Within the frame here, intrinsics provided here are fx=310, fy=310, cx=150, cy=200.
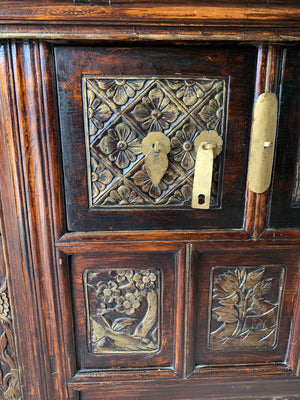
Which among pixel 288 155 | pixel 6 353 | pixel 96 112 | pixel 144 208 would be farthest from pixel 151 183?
pixel 6 353

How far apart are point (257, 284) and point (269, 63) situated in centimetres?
46

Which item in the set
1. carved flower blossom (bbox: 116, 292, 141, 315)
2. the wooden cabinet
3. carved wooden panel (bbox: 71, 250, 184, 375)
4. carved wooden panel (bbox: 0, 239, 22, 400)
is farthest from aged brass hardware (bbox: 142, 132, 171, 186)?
carved wooden panel (bbox: 0, 239, 22, 400)

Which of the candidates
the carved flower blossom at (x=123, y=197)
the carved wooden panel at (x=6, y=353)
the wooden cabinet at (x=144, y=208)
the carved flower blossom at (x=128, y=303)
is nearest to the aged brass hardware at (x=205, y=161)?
the wooden cabinet at (x=144, y=208)

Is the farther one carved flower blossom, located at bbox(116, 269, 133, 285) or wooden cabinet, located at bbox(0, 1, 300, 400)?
carved flower blossom, located at bbox(116, 269, 133, 285)

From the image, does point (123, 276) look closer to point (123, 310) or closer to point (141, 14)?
point (123, 310)

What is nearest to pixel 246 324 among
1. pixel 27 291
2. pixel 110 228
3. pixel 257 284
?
pixel 257 284

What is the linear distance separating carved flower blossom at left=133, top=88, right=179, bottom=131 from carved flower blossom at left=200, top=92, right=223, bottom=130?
6cm

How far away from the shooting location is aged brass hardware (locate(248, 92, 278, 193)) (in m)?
0.60

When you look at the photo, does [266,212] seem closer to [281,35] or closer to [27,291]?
[281,35]

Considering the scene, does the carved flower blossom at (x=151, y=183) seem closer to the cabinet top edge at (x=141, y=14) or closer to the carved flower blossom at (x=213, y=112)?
the carved flower blossom at (x=213, y=112)

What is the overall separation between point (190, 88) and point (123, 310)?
496mm

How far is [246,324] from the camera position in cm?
72

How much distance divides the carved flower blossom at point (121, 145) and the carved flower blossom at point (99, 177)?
0.09ft

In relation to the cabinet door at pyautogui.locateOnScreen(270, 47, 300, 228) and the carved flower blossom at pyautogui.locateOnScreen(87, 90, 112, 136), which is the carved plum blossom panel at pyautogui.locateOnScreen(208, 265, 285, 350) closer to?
the cabinet door at pyautogui.locateOnScreen(270, 47, 300, 228)
